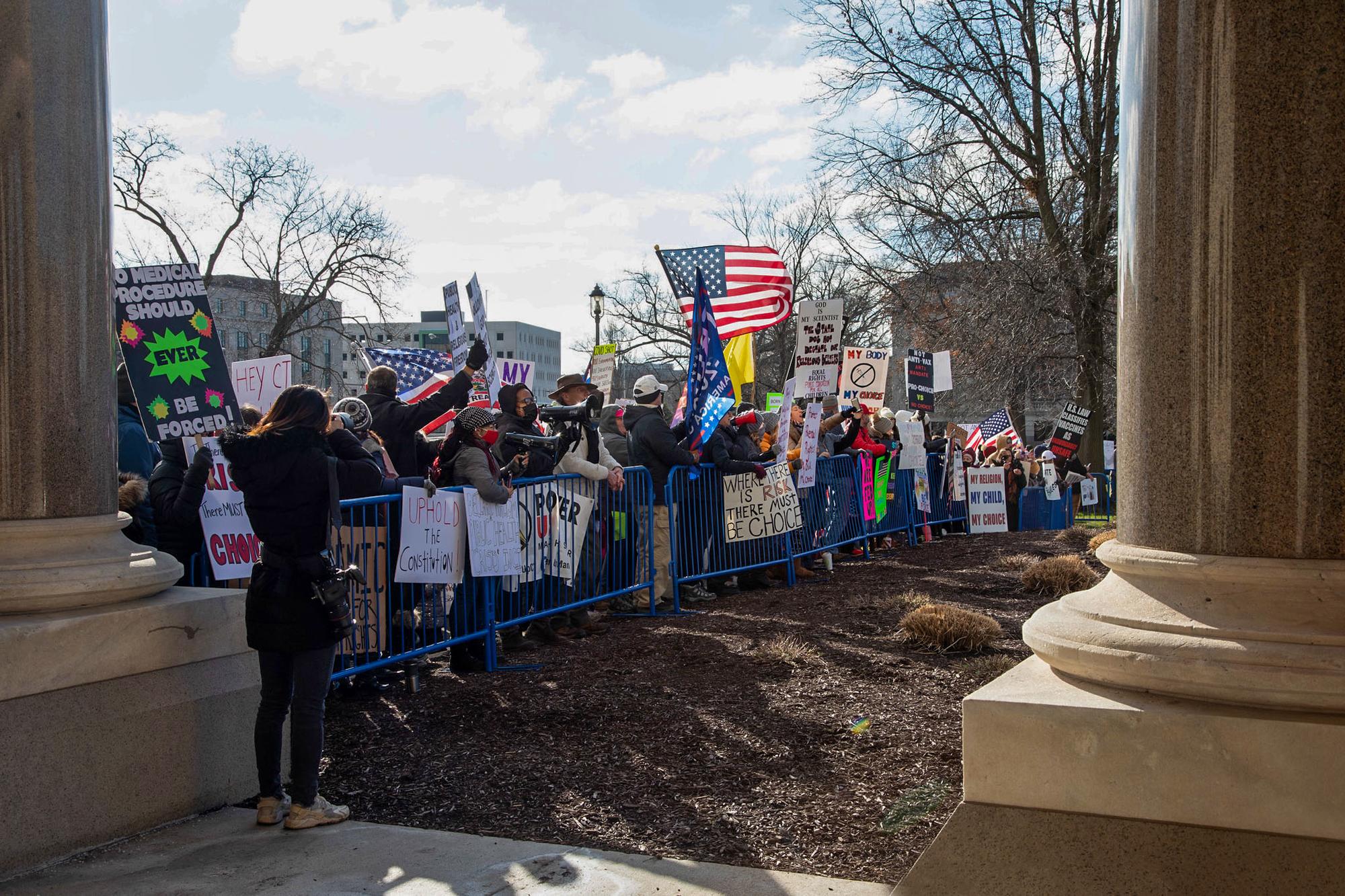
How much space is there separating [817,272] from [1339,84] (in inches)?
1954

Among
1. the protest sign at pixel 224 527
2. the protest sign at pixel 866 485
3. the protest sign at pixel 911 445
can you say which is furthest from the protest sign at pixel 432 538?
the protest sign at pixel 911 445

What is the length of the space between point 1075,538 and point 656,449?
309 inches

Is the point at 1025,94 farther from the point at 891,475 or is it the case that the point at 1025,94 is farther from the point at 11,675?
the point at 11,675

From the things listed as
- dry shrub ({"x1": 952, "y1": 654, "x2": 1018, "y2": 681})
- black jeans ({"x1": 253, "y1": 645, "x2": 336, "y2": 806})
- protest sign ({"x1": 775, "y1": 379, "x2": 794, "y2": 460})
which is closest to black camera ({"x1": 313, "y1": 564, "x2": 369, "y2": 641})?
black jeans ({"x1": 253, "y1": 645, "x2": 336, "y2": 806})

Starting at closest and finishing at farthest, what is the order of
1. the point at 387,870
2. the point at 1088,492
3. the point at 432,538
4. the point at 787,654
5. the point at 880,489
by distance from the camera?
the point at 387,870, the point at 432,538, the point at 787,654, the point at 880,489, the point at 1088,492

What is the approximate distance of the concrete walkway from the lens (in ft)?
12.9

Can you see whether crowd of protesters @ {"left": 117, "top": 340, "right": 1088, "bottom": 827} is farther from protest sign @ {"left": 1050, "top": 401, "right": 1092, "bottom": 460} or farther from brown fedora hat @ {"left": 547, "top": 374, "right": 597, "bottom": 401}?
protest sign @ {"left": 1050, "top": 401, "right": 1092, "bottom": 460}

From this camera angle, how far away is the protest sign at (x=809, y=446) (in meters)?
12.8

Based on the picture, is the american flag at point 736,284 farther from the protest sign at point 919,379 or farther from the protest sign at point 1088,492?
the protest sign at point 1088,492

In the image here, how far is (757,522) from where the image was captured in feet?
39.4

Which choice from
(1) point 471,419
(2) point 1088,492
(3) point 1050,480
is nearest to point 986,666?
(1) point 471,419

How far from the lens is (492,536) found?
26.6 feet

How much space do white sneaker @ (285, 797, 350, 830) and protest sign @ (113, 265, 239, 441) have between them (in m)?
2.76

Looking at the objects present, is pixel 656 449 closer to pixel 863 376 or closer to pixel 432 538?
pixel 432 538
